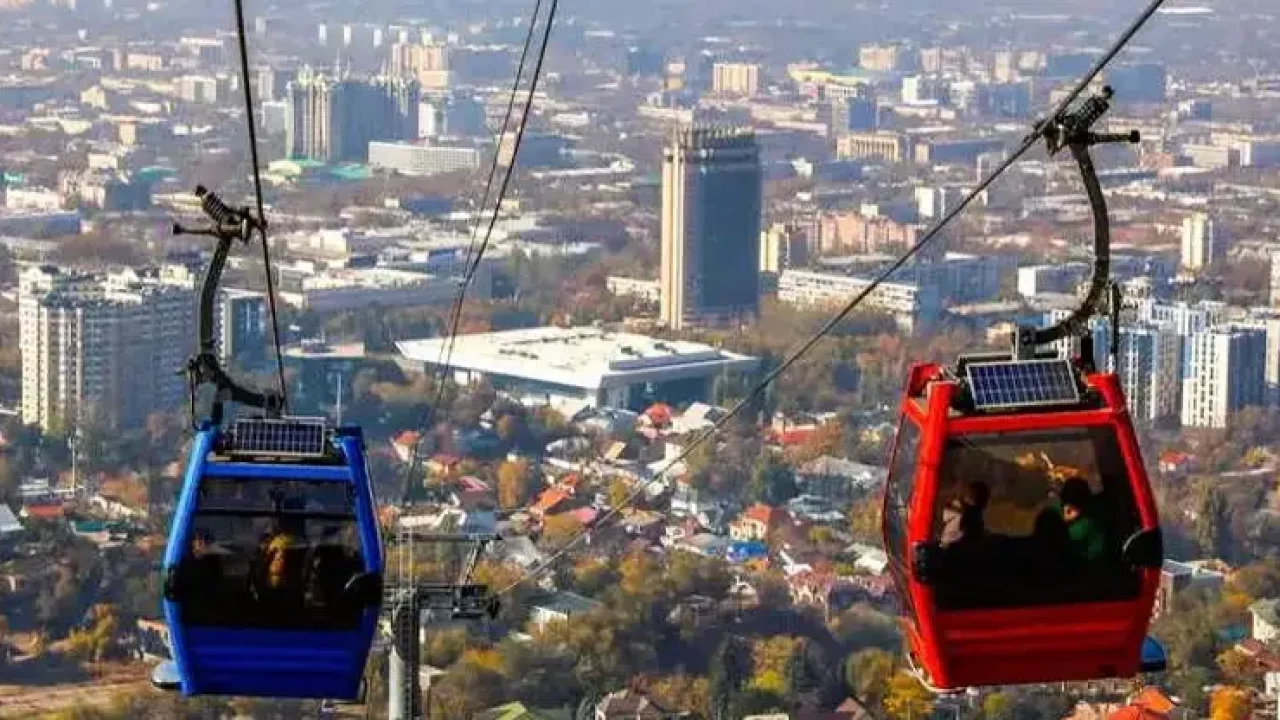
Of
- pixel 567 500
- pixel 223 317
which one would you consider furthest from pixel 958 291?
pixel 567 500

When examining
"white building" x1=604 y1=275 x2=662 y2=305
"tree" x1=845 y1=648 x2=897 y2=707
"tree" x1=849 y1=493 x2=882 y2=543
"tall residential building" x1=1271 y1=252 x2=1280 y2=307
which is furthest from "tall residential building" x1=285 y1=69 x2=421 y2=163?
"tree" x1=845 y1=648 x2=897 y2=707

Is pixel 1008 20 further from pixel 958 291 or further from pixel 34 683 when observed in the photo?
pixel 34 683

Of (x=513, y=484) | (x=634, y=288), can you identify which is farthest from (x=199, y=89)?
(x=513, y=484)

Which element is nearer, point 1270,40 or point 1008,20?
point 1270,40

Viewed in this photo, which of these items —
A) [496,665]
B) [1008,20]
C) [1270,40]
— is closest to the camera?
[496,665]

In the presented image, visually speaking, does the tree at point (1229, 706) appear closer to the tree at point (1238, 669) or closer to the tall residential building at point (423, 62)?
the tree at point (1238, 669)

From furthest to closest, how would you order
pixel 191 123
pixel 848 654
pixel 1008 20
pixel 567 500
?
pixel 1008 20
pixel 191 123
pixel 567 500
pixel 848 654

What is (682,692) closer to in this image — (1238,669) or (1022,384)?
(1238,669)
